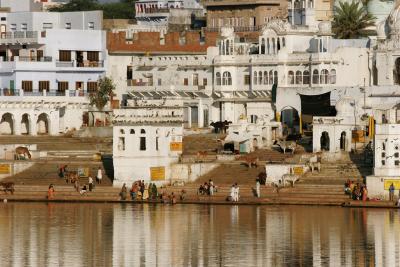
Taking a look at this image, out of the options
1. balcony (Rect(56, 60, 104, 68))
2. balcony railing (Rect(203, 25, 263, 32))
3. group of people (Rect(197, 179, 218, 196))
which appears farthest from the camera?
balcony railing (Rect(203, 25, 263, 32))

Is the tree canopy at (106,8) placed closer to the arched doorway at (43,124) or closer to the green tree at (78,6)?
the green tree at (78,6)

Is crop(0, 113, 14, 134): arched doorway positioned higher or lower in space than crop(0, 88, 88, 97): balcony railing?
lower

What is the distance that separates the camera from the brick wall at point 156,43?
11738 centimetres

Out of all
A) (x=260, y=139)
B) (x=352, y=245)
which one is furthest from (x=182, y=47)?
(x=352, y=245)

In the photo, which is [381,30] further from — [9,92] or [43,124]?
[9,92]

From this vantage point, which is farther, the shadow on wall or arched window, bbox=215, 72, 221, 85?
arched window, bbox=215, 72, 221, 85

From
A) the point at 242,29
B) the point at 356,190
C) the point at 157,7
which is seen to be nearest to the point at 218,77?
the point at 242,29

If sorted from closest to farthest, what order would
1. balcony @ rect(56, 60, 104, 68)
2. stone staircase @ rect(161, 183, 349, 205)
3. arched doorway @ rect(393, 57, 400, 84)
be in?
stone staircase @ rect(161, 183, 349, 205), arched doorway @ rect(393, 57, 400, 84), balcony @ rect(56, 60, 104, 68)

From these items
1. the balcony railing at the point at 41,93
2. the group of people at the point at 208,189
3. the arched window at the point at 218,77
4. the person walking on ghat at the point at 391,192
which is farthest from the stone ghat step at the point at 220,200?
the arched window at the point at 218,77

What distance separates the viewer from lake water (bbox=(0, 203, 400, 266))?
224 ft

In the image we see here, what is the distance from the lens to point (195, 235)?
7538 centimetres

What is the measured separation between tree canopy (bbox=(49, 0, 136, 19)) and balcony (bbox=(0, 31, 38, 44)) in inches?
1306

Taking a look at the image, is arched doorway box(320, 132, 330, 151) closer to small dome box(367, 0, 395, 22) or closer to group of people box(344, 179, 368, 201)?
group of people box(344, 179, 368, 201)

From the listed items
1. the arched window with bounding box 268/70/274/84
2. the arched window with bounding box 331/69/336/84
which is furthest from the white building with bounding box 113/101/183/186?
the arched window with bounding box 268/70/274/84
